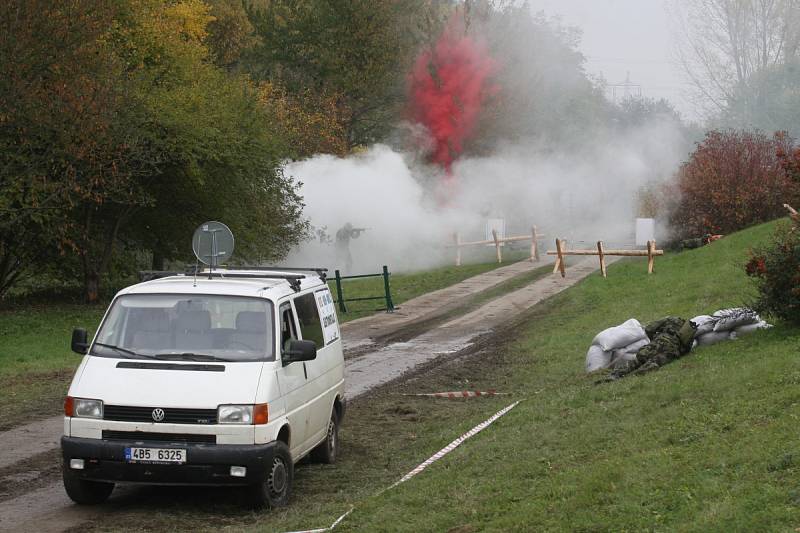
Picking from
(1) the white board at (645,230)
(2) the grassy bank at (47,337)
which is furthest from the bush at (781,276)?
(1) the white board at (645,230)

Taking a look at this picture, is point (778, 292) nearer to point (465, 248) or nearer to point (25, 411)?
point (25, 411)

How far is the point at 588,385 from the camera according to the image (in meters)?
14.2

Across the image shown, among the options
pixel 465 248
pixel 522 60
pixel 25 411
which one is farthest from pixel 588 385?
pixel 522 60

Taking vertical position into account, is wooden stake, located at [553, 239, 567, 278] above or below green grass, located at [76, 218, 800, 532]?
above

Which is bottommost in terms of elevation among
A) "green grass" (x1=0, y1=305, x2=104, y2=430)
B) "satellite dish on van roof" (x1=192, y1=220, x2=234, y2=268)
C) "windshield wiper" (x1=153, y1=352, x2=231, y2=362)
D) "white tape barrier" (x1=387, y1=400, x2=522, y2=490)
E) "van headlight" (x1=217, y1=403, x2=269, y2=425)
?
"white tape barrier" (x1=387, y1=400, x2=522, y2=490)

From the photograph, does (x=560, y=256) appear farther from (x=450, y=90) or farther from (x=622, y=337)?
(x=622, y=337)

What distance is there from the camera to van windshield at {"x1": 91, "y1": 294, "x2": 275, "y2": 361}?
31.5 ft

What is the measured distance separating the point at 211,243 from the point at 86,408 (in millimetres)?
3440

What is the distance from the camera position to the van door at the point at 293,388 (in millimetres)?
9672

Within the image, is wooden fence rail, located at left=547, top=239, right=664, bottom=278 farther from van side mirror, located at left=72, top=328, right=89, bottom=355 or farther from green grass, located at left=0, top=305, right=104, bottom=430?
van side mirror, located at left=72, top=328, right=89, bottom=355

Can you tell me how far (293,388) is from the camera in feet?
32.4

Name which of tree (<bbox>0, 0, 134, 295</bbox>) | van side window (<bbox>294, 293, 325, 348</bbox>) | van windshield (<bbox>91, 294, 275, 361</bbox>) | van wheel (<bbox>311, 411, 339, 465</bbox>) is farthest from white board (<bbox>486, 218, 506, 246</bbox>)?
van windshield (<bbox>91, 294, 275, 361</bbox>)

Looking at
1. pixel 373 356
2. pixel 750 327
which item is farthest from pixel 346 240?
pixel 750 327

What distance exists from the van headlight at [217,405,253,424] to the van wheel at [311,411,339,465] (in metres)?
2.33
